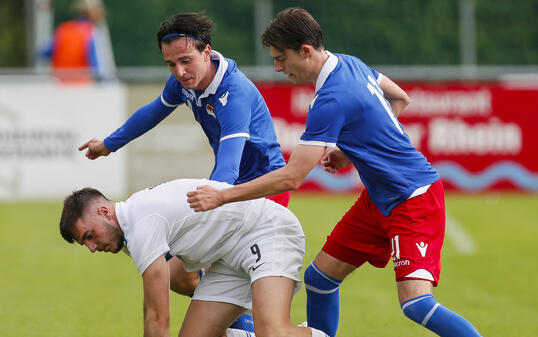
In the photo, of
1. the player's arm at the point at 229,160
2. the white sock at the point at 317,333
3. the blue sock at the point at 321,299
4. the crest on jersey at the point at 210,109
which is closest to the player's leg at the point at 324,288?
the blue sock at the point at 321,299

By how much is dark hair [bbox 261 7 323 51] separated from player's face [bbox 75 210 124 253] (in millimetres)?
1289

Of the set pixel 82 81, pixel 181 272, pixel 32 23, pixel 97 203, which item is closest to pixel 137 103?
pixel 82 81

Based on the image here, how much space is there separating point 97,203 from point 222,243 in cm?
76

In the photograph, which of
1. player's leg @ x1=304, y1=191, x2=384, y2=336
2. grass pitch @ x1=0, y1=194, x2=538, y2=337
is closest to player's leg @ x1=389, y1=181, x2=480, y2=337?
player's leg @ x1=304, y1=191, x2=384, y2=336

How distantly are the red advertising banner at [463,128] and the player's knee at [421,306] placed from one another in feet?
28.6

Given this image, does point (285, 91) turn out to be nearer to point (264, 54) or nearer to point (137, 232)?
point (264, 54)

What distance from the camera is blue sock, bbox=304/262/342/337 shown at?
18.5ft

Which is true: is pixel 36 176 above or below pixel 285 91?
below

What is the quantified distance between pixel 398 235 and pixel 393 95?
963 millimetres

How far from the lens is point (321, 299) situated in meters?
5.72

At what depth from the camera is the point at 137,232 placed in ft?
15.5

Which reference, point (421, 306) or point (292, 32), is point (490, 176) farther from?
point (292, 32)

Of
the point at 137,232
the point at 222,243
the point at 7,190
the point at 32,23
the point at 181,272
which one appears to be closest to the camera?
the point at 137,232

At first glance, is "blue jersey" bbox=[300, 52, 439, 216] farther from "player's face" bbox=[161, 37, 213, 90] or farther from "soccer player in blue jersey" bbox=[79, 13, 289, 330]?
"player's face" bbox=[161, 37, 213, 90]
